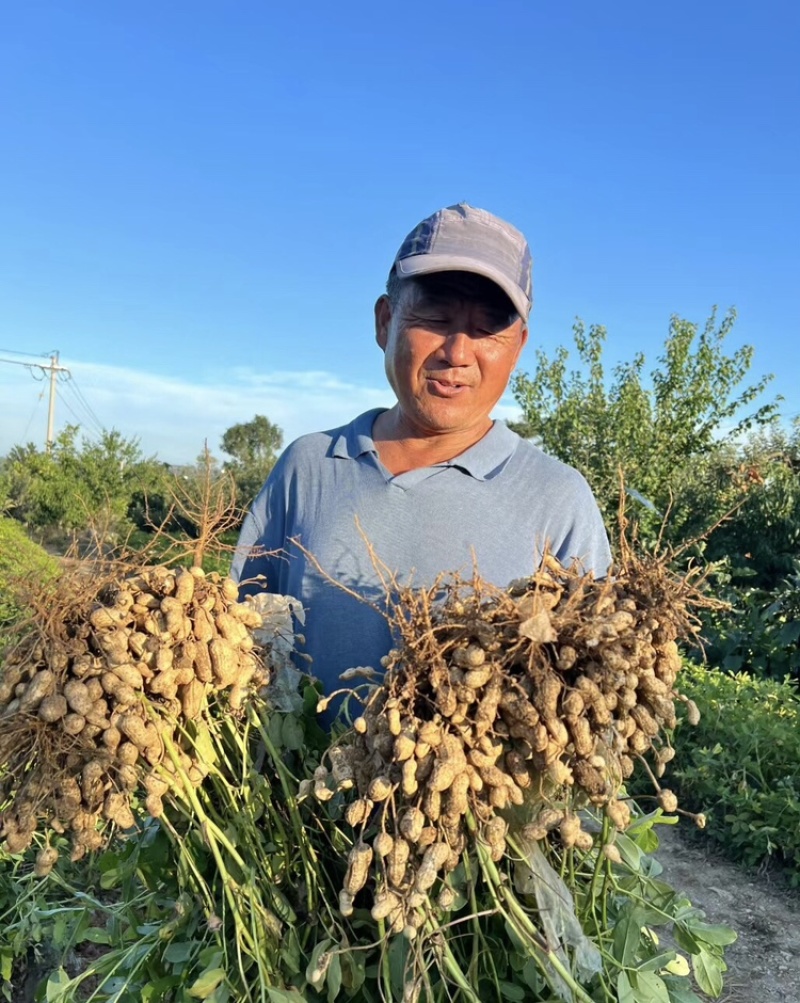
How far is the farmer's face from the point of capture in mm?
1748

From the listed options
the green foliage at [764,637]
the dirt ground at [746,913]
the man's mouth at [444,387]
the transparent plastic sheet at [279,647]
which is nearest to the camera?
the transparent plastic sheet at [279,647]

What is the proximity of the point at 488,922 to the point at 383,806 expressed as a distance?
287mm

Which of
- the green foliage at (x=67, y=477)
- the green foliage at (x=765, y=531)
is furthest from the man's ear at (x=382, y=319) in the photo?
the green foliage at (x=67, y=477)

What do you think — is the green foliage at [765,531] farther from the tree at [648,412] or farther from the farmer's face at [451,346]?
the farmer's face at [451,346]

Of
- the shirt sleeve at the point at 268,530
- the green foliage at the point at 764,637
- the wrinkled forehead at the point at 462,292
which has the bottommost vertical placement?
the green foliage at the point at 764,637

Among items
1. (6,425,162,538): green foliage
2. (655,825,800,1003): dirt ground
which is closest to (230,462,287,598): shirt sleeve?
(655,825,800,1003): dirt ground

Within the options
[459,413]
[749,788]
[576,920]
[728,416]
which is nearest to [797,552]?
[728,416]

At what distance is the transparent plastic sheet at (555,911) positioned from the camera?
108 cm

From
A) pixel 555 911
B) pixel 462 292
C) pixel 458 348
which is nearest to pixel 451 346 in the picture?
pixel 458 348

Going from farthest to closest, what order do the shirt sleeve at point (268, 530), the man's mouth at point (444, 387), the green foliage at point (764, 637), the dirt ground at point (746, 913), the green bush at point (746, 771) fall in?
1. the green foliage at point (764, 637)
2. the green bush at point (746, 771)
3. the dirt ground at point (746, 913)
4. the shirt sleeve at point (268, 530)
5. the man's mouth at point (444, 387)

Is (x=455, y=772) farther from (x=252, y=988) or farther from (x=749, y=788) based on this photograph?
(x=749, y=788)

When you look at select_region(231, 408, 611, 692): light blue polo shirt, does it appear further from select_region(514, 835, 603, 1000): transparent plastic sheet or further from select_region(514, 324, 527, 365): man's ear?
select_region(514, 835, 603, 1000): transparent plastic sheet

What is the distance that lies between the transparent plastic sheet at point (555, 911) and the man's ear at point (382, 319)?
1.28 meters

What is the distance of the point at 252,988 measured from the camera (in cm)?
117
